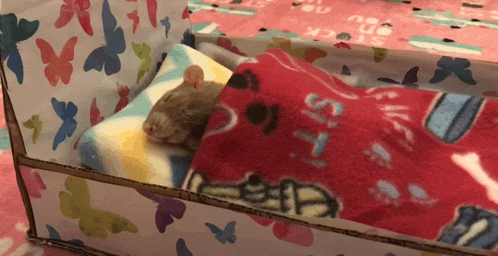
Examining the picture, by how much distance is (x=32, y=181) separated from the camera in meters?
0.57

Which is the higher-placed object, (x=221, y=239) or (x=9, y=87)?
(x=9, y=87)

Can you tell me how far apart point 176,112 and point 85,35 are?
0.21 metres

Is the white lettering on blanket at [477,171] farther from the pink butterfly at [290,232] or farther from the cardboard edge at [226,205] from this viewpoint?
the pink butterfly at [290,232]

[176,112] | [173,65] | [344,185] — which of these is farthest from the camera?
[173,65]

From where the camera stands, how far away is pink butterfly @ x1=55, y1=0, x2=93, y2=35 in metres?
0.61

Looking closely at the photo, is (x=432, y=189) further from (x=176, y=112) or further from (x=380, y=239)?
(x=176, y=112)

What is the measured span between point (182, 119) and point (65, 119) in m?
0.19

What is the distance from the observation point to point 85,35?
67 cm

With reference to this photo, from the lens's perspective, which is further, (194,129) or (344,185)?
(194,129)

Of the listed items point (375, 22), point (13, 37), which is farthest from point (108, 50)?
point (375, 22)

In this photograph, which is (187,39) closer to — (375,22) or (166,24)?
(166,24)

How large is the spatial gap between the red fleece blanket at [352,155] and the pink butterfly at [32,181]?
22cm

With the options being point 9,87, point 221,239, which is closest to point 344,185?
point 221,239

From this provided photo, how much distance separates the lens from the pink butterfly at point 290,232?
1.51 feet
